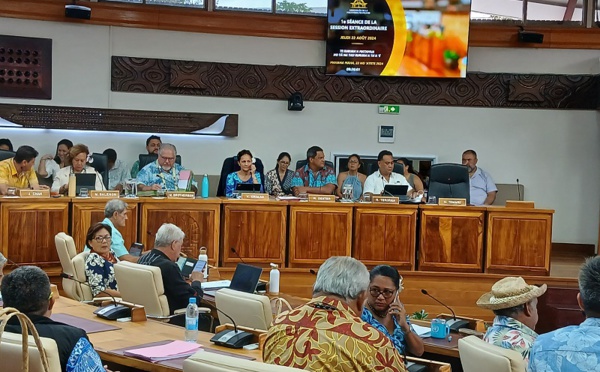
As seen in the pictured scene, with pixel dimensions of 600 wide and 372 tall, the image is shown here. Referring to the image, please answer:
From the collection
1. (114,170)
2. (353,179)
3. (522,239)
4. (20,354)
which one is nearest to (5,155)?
(114,170)

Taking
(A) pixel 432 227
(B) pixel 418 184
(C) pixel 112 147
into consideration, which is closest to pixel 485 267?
(A) pixel 432 227

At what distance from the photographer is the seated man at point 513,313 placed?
11.9 feet

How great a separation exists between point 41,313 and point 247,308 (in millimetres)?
1389

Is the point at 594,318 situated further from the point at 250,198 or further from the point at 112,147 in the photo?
the point at 112,147

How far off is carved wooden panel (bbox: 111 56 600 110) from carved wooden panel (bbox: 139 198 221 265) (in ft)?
10.0

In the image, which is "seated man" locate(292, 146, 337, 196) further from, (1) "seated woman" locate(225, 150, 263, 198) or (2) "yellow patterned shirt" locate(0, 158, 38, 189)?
(2) "yellow patterned shirt" locate(0, 158, 38, 189)

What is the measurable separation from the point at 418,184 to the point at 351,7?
2.71 m

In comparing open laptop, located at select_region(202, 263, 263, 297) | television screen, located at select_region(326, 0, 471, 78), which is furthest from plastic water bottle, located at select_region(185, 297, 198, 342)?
television screen, located at select_region(326, 0, 471, 78)

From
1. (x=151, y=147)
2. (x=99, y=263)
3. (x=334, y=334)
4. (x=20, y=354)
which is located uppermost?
(x=151, y=147)

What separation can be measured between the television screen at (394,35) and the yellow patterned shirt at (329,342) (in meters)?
8.13

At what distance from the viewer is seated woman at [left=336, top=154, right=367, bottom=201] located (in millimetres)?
9273

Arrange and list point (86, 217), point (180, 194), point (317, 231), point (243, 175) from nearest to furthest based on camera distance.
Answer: point (86, 217) → point (180, 194) → point (317, 231) → point (243, 175)

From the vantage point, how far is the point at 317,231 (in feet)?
26.7

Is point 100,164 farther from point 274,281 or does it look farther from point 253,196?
point 274,281
